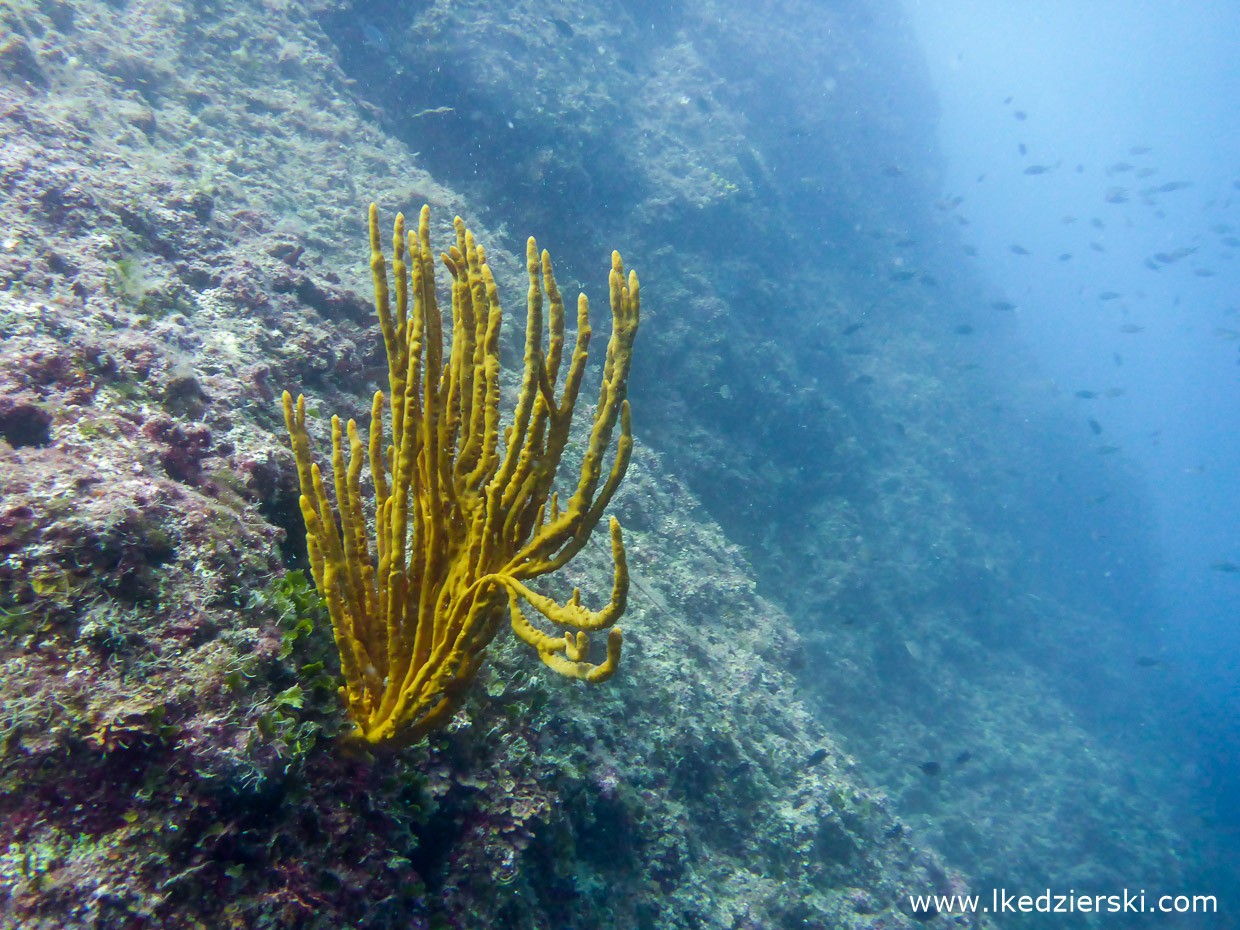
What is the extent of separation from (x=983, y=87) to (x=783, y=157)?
500ft

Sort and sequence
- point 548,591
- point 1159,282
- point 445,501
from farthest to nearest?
1. point 1159,282
2. point 548,591
3. point 445,501

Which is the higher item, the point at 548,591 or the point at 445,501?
the point at 445,501

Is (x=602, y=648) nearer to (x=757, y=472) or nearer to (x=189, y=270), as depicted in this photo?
(x=189, y=270)

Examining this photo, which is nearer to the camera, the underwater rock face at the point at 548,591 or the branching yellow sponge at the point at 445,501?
the underwater rock face at the point at 548,591

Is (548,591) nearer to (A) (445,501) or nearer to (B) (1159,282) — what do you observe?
(A) (445,501)

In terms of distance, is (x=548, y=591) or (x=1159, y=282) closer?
(x=548, y=591)

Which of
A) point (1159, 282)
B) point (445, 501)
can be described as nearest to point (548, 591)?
point (445, 501)

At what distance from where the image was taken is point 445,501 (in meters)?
1.89

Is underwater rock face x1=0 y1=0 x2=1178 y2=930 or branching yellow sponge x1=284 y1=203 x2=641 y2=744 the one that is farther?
branching yellow sponge x1=284 y1=203 x2=641 y2=744

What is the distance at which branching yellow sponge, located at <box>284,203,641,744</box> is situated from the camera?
183 cm

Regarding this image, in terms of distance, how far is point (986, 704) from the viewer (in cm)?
1425

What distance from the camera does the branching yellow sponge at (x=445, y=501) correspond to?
1833mm

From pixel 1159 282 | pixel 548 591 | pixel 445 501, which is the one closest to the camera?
pixel 445 501

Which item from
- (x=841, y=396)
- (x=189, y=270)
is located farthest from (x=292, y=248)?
(x=841, y=396)
